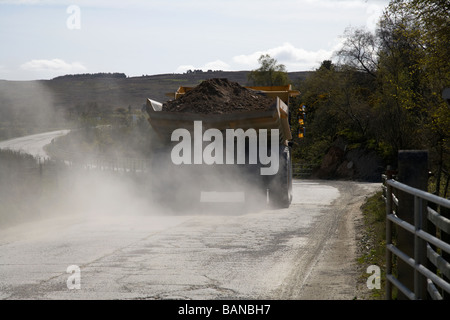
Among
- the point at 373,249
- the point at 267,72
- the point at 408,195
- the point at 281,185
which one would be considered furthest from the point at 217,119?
the point at 267,72

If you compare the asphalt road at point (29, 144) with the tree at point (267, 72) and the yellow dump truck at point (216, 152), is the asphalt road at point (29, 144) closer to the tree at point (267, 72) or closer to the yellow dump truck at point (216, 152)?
the tree at point (267, 72)

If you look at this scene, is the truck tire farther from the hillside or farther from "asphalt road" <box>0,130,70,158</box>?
the hillside

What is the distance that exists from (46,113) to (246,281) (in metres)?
148

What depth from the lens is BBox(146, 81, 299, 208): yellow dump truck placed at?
620 inches

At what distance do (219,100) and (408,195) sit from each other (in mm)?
11383

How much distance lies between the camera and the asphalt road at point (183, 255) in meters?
7.12

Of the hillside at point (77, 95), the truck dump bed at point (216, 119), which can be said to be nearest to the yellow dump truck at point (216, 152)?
the truck dump bed at point (216, 119)

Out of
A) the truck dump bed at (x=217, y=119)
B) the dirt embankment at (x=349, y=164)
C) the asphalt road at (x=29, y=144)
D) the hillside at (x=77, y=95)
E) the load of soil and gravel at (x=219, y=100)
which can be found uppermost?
the hillside at (x=77, y=95)

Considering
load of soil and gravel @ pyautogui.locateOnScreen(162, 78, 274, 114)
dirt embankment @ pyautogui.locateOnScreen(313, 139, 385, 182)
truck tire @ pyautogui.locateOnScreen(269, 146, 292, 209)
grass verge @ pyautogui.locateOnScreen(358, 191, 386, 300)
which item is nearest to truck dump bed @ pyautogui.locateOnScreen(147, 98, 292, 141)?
load of soil and gravel @ pyautogui.locateOnScreen(162, 78, 274, 114)

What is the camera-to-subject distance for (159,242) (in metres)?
10.8

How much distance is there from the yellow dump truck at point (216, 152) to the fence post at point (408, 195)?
33.3 feet
